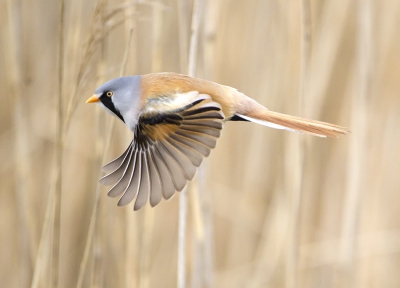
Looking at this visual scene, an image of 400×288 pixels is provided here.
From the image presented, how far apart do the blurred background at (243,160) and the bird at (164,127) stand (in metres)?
0.31

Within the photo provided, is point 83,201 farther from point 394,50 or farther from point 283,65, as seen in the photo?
point 394,50

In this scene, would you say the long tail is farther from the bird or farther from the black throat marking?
the black throat marking

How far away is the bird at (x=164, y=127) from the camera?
2.59ft

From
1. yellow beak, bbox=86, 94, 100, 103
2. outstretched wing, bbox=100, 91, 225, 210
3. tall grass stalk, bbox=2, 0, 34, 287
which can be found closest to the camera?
outstretched wing, bbox=100, 91, 225, 210

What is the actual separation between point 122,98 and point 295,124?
1.00 ft

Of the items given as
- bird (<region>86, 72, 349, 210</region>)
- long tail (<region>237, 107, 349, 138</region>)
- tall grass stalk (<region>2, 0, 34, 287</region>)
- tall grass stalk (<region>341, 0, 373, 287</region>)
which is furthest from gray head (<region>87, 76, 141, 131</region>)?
tall grass stalk (<region>341, 0, 373, 287</region>)

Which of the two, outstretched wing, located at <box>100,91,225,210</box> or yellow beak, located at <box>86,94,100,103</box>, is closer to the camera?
outstretched wing, located at <box>100,91,225,210</box>

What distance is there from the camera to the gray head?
0.87 metres

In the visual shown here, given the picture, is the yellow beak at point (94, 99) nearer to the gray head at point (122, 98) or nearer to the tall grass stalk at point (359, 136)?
the gray head at point (122, 98)

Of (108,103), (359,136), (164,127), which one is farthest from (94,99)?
(359,136)

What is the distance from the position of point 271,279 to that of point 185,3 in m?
0.94

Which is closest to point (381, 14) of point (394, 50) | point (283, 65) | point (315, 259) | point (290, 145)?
point (394, 50)

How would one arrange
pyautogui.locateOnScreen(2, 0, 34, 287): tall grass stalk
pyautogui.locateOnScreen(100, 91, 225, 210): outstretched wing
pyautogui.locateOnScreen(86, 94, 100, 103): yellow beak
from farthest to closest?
pyautogui.locateOnScreen(2, 0, 34, 287): tall grass stalk → pyautogui.locateOnScreen(86, 94, 100, 103): yellow beak → pyautogui.locateOnScreen(100, 91, 225, 210): outstretched wing

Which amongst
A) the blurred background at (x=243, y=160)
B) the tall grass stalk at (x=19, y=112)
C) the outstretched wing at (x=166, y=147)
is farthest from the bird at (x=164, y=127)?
the tall grass stalk at (x=19, y=112)
